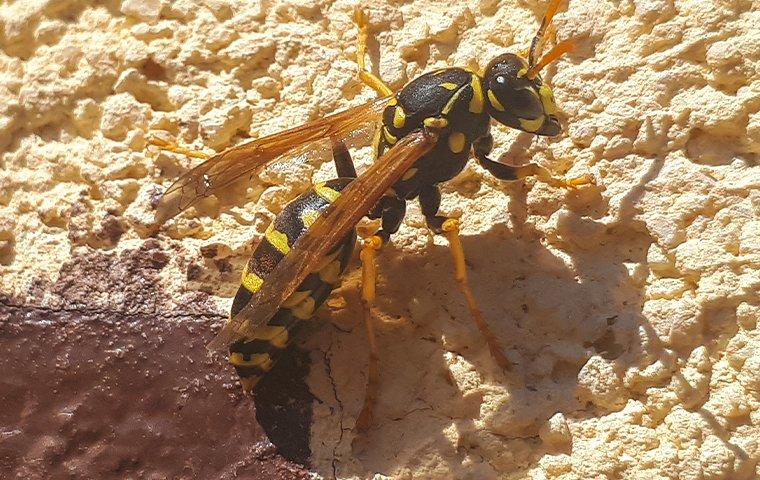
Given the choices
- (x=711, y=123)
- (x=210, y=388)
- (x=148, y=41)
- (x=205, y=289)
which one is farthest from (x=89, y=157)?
(x=711, y=123)

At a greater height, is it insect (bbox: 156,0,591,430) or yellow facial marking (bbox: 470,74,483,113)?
yellow facial marking (bbox: 470,74,483,113)

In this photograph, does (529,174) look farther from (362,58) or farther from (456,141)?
(362,58)

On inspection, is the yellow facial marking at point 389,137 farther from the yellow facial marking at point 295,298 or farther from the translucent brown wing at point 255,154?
the yellow facial marking at point 295,298

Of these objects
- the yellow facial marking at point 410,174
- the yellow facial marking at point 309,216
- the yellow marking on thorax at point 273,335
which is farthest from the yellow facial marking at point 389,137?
the yellow marking on thorax at point 273,335

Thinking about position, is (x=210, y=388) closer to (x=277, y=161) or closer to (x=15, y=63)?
(x=277, y=161)

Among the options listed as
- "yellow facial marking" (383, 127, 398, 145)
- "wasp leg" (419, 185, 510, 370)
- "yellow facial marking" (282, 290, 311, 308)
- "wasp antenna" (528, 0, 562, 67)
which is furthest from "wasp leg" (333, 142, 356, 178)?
"wasp antenna" (528, 0, 562, 67)

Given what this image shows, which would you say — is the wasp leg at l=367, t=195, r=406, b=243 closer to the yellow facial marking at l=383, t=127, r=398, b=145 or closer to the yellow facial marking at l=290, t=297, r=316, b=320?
the yellow facial marking at l=383, t=127, r=398, b=145
